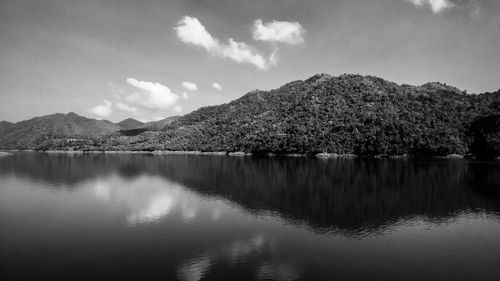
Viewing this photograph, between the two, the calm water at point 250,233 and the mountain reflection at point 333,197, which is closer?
the calm water at point 250,233

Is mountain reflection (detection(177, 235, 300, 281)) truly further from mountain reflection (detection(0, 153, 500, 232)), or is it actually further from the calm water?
mountain reflection (detection(0, 153, 500, 232))

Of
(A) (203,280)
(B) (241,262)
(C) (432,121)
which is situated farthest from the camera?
(C) (432,121)

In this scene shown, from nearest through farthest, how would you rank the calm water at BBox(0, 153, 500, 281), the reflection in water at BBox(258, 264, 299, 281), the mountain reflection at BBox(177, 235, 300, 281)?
1. the reflection in water at BBox(258, 264, 299, 281)
2. the mountain reflection at BBox(177, 235, 300, 281)
3. the calm water at BBox(0, 153, 500, 281)

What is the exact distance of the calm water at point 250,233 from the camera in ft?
87.4

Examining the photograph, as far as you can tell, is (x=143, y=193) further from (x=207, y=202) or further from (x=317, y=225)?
(x=317, y=225)

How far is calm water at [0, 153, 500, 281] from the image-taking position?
2664 cm

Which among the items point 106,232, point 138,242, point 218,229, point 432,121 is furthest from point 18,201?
point 432,121

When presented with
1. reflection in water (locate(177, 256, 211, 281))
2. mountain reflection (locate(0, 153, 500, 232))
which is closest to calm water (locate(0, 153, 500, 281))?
reflection in water (locate(177, 256, 211, 281))

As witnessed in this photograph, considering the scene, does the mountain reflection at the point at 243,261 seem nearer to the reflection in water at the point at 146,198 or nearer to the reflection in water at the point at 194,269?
the reflection in water at the point at 194,269

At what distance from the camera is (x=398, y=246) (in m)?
33.1

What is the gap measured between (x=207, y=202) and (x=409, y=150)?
15688 cm

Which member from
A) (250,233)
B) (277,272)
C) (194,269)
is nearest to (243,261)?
(277,272)

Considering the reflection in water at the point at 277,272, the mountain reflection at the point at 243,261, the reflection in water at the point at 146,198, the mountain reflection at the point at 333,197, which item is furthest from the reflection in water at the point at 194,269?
the reflection in water at the point at 146,198

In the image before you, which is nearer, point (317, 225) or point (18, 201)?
point (317, 225)
